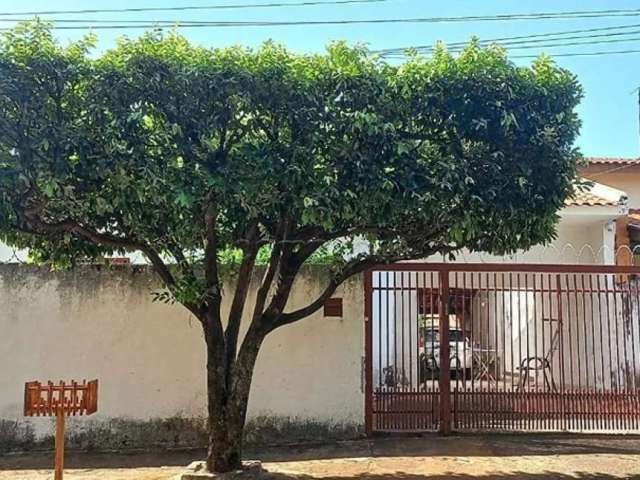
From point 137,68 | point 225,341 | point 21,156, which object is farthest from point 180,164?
point 225,341

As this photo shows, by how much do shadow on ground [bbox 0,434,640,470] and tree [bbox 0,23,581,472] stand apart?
4.98ft

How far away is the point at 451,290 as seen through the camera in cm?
844

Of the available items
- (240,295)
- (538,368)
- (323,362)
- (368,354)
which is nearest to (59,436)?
(240,295)

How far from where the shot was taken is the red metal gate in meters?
8.08

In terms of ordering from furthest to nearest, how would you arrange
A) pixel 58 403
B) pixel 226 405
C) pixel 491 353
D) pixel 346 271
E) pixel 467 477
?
1. pixel 491 353
2. pixel 346 271
3. pixel 467 477
4. pixel 226 405
5. pixel 58 403

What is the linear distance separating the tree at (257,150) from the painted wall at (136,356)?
6.12ft

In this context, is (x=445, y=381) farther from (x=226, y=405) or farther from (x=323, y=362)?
(x=226, y=405)

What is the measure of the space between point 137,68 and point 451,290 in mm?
4857

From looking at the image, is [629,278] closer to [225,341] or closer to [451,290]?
[451,290]

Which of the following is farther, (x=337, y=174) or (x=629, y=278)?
(x=629, y=278)

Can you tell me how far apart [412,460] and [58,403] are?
374cm

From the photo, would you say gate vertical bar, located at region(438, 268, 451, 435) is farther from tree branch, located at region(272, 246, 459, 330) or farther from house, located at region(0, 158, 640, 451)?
tree branch, located at region(272, 246, 459, 330)

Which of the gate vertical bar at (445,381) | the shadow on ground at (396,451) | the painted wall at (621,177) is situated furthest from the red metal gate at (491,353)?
the painted wall at (621,177)

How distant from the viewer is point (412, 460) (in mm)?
7016
